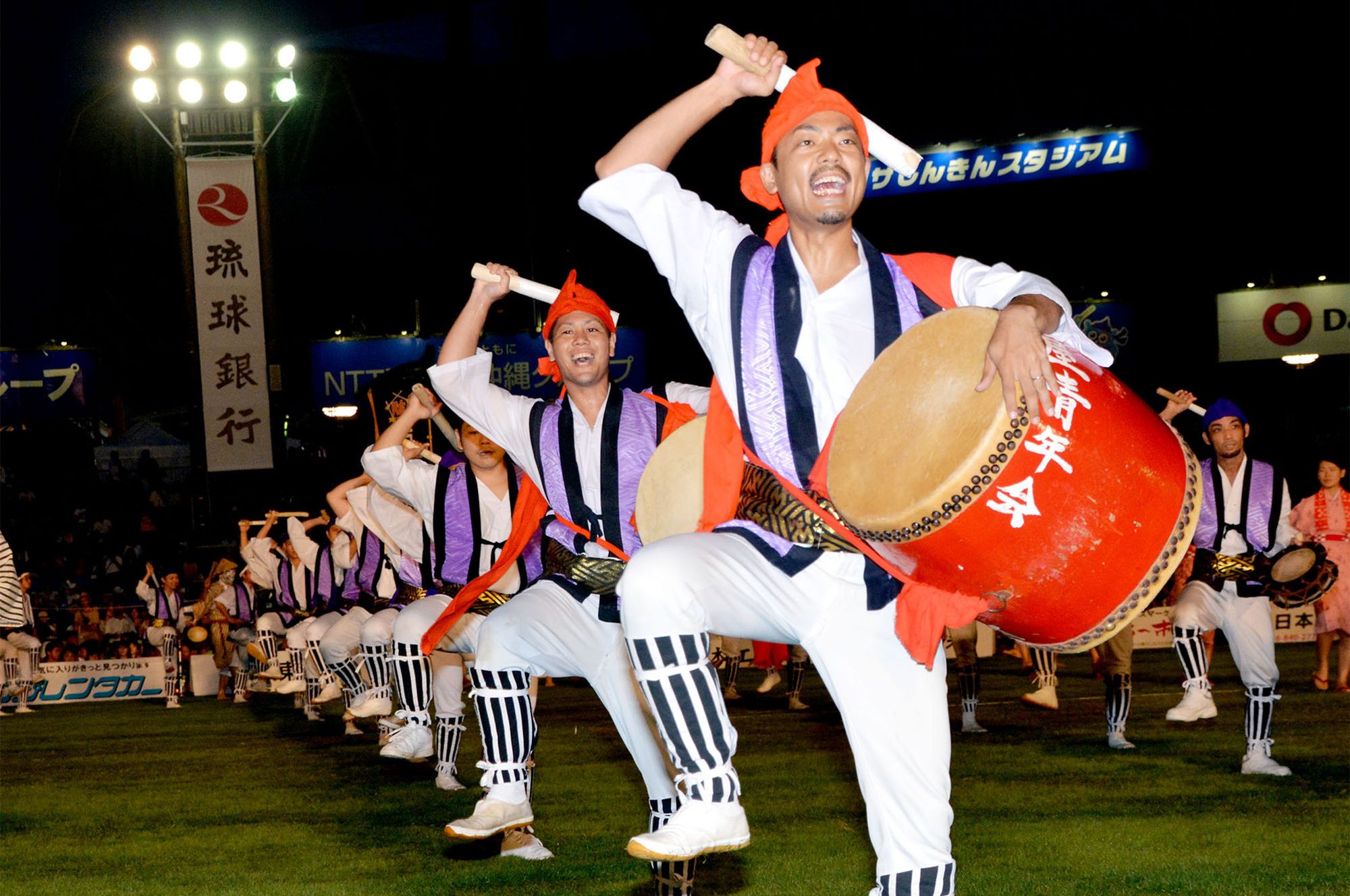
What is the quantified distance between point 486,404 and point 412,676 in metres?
2.98

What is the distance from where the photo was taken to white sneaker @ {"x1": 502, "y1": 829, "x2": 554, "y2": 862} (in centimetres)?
499

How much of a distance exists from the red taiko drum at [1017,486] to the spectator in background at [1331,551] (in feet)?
27.4

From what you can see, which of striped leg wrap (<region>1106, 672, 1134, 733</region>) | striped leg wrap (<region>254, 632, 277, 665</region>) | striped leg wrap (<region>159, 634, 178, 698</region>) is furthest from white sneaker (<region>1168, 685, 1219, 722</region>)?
striped leg wrap (<region>159, 634, 178, 698</region>)

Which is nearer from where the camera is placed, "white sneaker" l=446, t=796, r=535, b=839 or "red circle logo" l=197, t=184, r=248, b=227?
"white sneaker" l=446, t=796, r=535, b=839

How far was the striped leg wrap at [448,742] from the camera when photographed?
6867mm

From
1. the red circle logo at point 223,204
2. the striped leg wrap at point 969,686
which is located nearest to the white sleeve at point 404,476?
the striped leg wrap at point 969,686

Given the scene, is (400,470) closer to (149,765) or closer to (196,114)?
(149,765)

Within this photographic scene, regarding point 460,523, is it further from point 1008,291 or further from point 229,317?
point 229,317

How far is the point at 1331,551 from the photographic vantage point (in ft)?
36.3

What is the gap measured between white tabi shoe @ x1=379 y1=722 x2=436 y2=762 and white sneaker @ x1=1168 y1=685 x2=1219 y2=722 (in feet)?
13.4

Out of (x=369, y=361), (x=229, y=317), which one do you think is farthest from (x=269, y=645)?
(x=369, y=361)

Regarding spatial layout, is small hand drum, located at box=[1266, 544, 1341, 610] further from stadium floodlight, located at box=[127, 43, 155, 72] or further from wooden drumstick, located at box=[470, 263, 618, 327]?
stadium floodlight, located at box=[127, 43, 155, 72]

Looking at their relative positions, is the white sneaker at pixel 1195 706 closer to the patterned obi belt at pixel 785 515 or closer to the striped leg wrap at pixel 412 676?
the striped leg wrap at pixel 412 676

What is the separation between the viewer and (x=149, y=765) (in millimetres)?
8375
